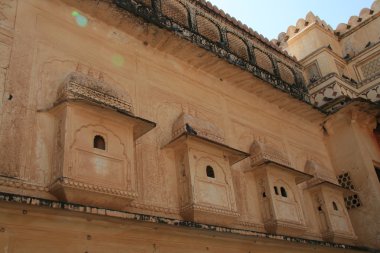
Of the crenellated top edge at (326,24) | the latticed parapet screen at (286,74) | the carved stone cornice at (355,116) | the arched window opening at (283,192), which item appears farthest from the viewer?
the crenellated top edge at (326,24)

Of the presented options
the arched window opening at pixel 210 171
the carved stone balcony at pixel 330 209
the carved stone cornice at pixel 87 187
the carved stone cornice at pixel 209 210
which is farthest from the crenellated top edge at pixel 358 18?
the carved stone cornice at pixel 87 187

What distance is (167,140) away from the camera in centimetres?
495

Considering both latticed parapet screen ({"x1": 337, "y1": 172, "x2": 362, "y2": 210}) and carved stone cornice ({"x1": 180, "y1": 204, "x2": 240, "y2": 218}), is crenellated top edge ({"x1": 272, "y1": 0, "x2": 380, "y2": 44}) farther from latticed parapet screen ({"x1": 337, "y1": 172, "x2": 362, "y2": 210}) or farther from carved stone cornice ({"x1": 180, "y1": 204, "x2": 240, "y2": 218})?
carved stone cornice ({"x1": 180, "y1": 204, "x2": 240, "y2": 218})

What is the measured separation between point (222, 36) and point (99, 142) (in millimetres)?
3660

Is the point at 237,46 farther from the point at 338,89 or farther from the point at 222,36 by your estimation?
the point at 338,89

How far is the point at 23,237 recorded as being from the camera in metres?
3.08

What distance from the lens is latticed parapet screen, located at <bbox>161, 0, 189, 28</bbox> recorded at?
19.9ft

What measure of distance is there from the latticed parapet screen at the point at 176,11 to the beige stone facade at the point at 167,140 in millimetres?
23

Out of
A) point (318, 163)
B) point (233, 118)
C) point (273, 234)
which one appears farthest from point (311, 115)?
point (273, 234)

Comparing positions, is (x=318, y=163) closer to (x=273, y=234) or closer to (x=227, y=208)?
(x=273, y=234)

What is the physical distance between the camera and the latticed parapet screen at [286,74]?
8.13m

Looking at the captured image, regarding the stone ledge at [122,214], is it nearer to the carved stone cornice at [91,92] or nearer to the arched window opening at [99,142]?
the arched window opening at [99,142]

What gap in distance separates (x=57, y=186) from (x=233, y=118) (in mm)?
3342

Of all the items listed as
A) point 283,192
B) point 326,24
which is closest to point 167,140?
point 283,192
